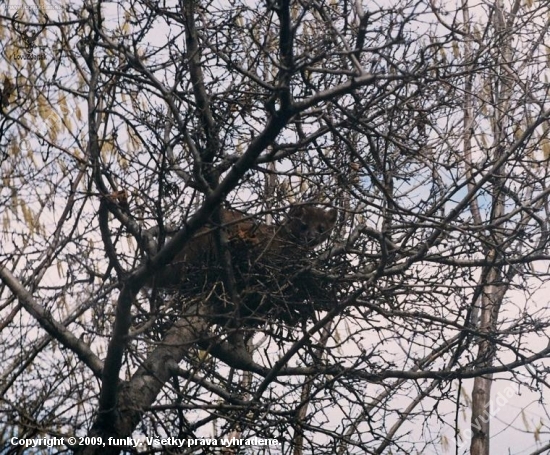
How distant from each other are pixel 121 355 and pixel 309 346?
4.50 feet

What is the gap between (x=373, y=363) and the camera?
6113 mm

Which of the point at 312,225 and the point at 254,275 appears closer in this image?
the point at 254,275

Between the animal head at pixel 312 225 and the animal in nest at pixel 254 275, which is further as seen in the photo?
the animal head at pixel 312 225

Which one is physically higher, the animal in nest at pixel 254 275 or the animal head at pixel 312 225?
the animal head at pixel 312 225

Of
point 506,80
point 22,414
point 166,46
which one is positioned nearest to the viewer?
point 22,414

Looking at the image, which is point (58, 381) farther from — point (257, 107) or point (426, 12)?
point (426, 12)

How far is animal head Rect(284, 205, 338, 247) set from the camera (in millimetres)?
7023

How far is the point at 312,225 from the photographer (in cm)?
790

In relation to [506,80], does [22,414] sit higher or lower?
lower

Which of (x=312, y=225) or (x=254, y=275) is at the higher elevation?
(x=312, y=225)

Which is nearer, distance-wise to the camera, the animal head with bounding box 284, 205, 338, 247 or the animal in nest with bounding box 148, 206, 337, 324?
the animal in nest with bounding box 148, 206, 337, 324

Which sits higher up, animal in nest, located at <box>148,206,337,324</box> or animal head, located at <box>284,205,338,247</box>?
animal head, located at <box>284,205,338,247</box>

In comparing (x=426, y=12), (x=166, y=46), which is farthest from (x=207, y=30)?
(x=426, y=12)

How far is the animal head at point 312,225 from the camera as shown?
7023 millimetres
